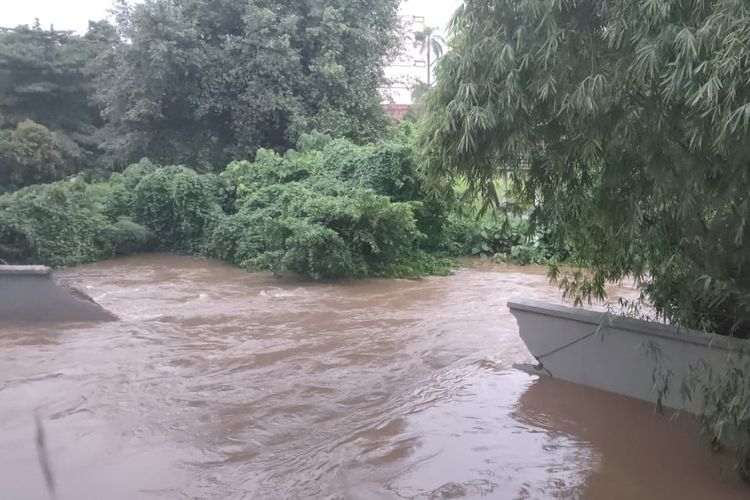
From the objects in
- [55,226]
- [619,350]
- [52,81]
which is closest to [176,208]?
[55,226]

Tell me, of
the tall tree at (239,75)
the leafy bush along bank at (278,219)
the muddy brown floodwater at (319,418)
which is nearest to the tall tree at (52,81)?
the tall tree at (239,75)

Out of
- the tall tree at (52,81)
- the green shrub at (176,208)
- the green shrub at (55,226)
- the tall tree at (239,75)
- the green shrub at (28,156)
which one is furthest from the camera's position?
the tall tree at (52,81)

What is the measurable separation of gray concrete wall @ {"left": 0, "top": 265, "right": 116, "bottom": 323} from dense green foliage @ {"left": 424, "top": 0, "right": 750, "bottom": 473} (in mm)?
7061

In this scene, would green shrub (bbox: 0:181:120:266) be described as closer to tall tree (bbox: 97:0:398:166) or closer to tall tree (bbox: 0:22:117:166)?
tall tree (bbox: 97:0:398:166)

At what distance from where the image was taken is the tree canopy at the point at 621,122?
12.0 ft

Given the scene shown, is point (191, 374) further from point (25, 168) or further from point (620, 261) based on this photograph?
point (25, 168)

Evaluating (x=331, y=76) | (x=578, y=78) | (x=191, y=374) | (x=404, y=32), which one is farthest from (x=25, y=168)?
(x=578, y=78)

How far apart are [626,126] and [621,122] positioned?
0.13ft

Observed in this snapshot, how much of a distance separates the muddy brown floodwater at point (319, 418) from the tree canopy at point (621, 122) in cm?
153

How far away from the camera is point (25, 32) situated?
985 inches

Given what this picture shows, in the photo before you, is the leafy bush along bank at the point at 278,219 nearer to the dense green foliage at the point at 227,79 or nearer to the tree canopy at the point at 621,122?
the dense green foliage at the point at 227,79

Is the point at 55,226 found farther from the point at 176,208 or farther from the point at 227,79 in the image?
the point at 227,79

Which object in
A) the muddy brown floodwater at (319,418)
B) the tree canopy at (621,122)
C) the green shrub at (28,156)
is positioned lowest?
the muddy brown floodwater at (319,418)

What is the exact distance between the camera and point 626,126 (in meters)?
4.19
